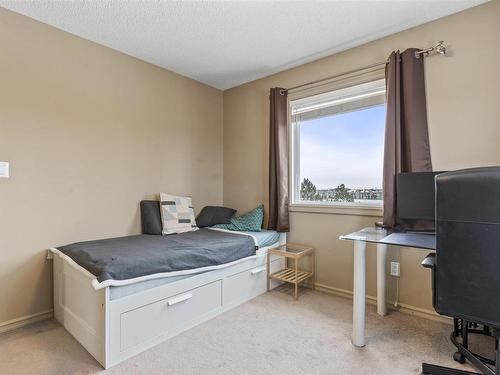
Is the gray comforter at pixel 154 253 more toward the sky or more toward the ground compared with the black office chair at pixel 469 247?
more toward the ground

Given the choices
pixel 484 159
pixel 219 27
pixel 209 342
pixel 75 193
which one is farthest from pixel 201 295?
pixel 484 159

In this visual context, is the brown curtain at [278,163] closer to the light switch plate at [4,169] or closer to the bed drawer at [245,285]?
the bed drawer at [245,285]

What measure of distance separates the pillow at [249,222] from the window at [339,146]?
0.43 metres

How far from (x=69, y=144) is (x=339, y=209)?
101 inches

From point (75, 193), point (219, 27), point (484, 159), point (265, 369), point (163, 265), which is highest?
point (219, 27)

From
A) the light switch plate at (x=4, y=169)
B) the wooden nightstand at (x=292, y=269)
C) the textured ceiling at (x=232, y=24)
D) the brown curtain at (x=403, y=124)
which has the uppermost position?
the textured ceiling at (x=232, y=24)

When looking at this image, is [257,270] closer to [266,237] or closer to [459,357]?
[266,237]

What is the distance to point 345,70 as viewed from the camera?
107 inches

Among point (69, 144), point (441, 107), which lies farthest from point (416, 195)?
point (69, 144)

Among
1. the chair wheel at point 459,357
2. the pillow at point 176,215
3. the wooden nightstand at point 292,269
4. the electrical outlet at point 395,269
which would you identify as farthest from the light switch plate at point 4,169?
the chair wheel at point 459,357

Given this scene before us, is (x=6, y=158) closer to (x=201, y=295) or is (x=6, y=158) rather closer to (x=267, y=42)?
(x=201, y=295)

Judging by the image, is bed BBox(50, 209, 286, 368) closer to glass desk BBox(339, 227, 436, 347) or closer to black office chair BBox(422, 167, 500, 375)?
glass desk BBox(339, 227, 436, 347)

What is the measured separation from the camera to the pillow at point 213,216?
3322mm

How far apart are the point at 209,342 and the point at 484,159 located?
2375 millimetres
